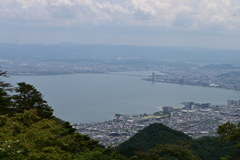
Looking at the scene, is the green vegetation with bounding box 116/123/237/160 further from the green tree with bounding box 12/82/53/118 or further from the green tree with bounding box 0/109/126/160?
the green tree with bounding box 0/109/126/160

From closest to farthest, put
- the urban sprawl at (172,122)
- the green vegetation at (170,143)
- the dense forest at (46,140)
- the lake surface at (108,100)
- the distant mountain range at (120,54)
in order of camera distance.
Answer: the dense forest at (46,140), the green vegetation at (170,143), the urban sprawl at (172,122), the lake surface at (108,100), the distant mountain range at (120,54)

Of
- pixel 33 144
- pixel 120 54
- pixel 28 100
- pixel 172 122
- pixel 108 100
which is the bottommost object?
pixel 172 122

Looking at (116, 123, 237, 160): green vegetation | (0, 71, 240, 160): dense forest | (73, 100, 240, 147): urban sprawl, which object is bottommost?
(73, 100, 240, 147): urban sprawl

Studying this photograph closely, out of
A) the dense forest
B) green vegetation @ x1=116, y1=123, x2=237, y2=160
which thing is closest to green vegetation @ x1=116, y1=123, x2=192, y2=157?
green vegetation @ x1=116, y1=123, x2=237, y2=160

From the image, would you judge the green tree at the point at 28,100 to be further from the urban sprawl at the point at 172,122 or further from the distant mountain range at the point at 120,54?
the distant mountain range at the point at 120,54

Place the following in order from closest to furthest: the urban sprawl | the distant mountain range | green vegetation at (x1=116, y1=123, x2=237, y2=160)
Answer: green vegetation at (x1=116, y1=123, x2=237, y2=160), the urban sprawl, the distant mountain range

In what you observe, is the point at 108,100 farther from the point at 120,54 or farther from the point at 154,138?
the point at 120,54

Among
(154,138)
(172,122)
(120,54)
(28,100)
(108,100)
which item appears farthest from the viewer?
(120,54)

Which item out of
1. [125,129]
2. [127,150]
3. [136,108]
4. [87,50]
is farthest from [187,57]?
→ [127,150]

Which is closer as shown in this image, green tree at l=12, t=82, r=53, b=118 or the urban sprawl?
green tree at l=12, t=82, r=53, b=118

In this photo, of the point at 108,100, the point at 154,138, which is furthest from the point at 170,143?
the point at 108,100

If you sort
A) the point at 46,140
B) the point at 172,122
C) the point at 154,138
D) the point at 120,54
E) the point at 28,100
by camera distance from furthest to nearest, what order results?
the point at 120,54, the point at 172,122, the point at 154,138, the point at 28,100, the point at 46,140

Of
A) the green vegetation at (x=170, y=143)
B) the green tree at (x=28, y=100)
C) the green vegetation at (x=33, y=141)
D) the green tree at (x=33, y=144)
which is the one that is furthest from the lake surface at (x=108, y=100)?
the green tree at (x=33, y=144)

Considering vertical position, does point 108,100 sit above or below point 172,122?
above
